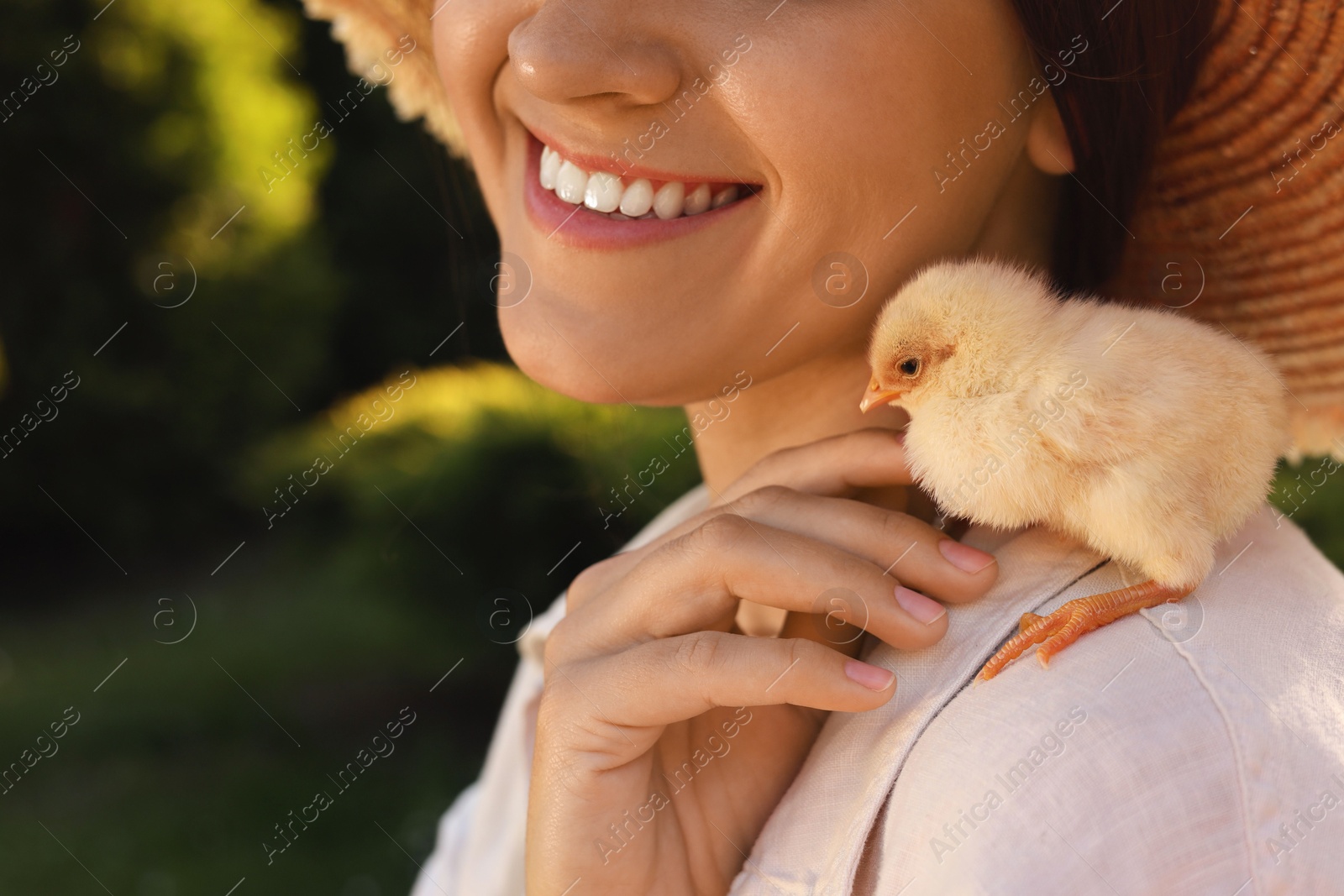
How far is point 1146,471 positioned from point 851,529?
0.87ft

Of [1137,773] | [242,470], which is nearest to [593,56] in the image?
[1137,773]

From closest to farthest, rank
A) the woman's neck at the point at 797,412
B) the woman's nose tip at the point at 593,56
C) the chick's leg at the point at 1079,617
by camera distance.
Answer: the chick's leg at the point at 1079,617 → the woman's nose tip at the point at 593,56 → the woman's neck at the point at 797,412

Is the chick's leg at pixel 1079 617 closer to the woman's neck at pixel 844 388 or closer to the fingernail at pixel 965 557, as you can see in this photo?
the fingernail at pixel 965 557

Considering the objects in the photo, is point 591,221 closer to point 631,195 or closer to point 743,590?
point 631,195

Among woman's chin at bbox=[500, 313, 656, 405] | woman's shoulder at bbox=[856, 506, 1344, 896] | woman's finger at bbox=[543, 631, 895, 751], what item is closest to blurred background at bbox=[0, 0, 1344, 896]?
woman's chin at bbox=[500, 313, 656, 405]

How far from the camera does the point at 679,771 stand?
3.84ft

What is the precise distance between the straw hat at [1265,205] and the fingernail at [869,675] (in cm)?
69

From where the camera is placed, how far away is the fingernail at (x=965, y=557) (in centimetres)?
99

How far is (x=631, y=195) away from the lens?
1.20 metres

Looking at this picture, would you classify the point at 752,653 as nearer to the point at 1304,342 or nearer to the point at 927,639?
the point at 927,639

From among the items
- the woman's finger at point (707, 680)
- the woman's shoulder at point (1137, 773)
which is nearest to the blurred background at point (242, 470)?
the woman's finger at point (707, 680)

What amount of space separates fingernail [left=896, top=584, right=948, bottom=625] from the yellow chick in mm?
70

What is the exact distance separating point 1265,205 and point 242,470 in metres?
4.92

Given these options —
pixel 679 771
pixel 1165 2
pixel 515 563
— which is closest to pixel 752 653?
pixel 679 771
